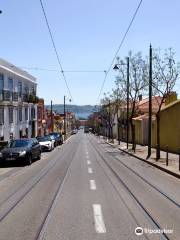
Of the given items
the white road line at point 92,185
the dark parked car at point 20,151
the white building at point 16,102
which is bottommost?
the white road line at point 92,185

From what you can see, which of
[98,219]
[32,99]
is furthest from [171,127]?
[98,219]

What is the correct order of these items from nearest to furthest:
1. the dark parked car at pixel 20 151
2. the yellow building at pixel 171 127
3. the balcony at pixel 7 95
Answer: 1. the dark parked car at pixel 20 151
2. the yellow building at pixel 171 127
3. the balcony at pixel 7 95

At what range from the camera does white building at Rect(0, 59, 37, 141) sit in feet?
148

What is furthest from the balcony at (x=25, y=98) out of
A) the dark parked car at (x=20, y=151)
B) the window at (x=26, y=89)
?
the dark parked car at (x=20, y=151)

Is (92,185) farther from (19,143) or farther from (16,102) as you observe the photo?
(16,102)

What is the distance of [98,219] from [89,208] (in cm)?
129

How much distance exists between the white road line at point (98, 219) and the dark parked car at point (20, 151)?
44.6 feet

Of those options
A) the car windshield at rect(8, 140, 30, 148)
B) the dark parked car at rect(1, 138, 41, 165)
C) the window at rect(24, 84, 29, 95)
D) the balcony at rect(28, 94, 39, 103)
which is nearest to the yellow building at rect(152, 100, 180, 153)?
the dark parked car at rect(1, 138, 41, 165)

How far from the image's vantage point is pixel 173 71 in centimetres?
2938

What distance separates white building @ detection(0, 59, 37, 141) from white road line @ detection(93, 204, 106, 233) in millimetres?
33922

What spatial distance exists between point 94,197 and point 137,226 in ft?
12.1

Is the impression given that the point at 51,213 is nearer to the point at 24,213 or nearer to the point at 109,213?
the point at 24,213

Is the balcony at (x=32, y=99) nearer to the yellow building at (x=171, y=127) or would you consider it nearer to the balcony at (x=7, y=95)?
the balcony at (x=7, y=95)

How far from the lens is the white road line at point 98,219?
26.8 feet
